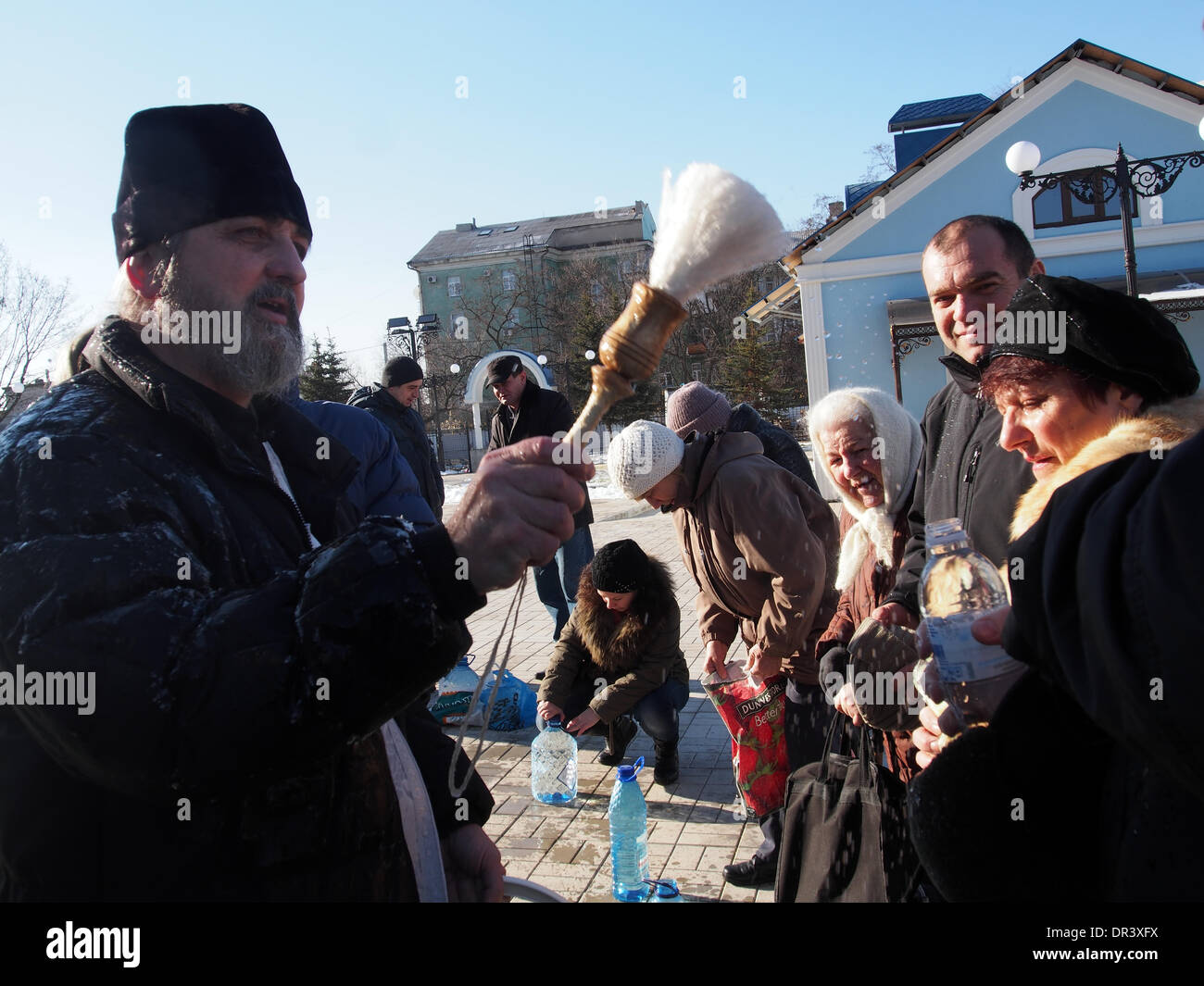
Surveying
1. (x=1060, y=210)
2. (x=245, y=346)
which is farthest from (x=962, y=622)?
(x=1060, y=210)

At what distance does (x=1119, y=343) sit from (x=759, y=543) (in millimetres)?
2007

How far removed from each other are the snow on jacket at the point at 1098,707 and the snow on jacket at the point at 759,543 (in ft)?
6.06

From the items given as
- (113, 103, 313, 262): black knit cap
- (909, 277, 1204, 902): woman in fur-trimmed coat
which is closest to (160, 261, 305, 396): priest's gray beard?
(113, 103, 313, 262): black knit cap

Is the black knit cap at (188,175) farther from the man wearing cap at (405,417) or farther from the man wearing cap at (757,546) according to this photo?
the man wearing cap at (405,417)

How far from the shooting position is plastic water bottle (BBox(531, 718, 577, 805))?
482 cm

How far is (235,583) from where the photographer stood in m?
1.40

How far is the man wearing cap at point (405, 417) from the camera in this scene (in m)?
5.84

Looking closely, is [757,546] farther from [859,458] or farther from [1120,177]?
[1120,177]

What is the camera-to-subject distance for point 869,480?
3.27 m

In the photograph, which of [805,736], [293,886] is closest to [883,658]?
[805,736]

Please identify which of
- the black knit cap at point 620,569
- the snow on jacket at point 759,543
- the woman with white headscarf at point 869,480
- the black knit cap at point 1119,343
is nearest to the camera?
the black knit cap at point 1119,343
